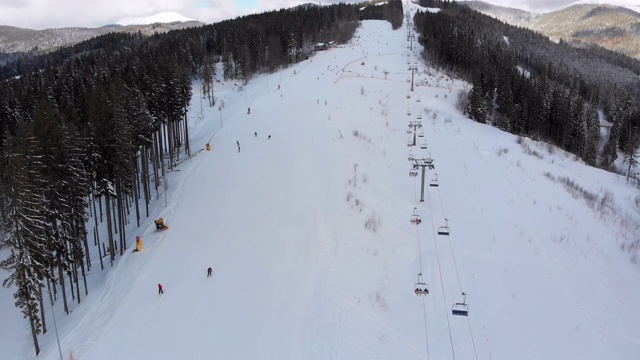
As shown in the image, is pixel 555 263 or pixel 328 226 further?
pixel 328 226

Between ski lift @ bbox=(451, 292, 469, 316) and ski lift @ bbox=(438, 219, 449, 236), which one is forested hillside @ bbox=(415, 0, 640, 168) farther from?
ski lift @ bbox=(451, 292, 469, 316)

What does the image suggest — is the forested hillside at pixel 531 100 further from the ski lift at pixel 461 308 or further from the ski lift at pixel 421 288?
the ski lift at pixel 461 308

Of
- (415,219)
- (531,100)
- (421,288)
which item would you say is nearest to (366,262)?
(421,288)

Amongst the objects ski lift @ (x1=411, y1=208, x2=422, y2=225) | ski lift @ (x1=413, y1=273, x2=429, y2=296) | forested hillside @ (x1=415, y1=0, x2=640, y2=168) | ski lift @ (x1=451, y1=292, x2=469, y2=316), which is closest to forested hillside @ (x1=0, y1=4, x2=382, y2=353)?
ski lift @ (x1=413, y1=273, x2=429, y2=296)

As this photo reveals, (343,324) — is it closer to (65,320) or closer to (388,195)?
(388,195)

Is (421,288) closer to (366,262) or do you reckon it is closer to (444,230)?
(366,262)

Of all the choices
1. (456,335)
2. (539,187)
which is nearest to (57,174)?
(456,335)

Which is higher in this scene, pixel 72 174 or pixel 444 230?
pixel 72 174

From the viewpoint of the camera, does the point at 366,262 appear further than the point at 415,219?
No

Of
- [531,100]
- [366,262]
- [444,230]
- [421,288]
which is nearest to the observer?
[421,288]
